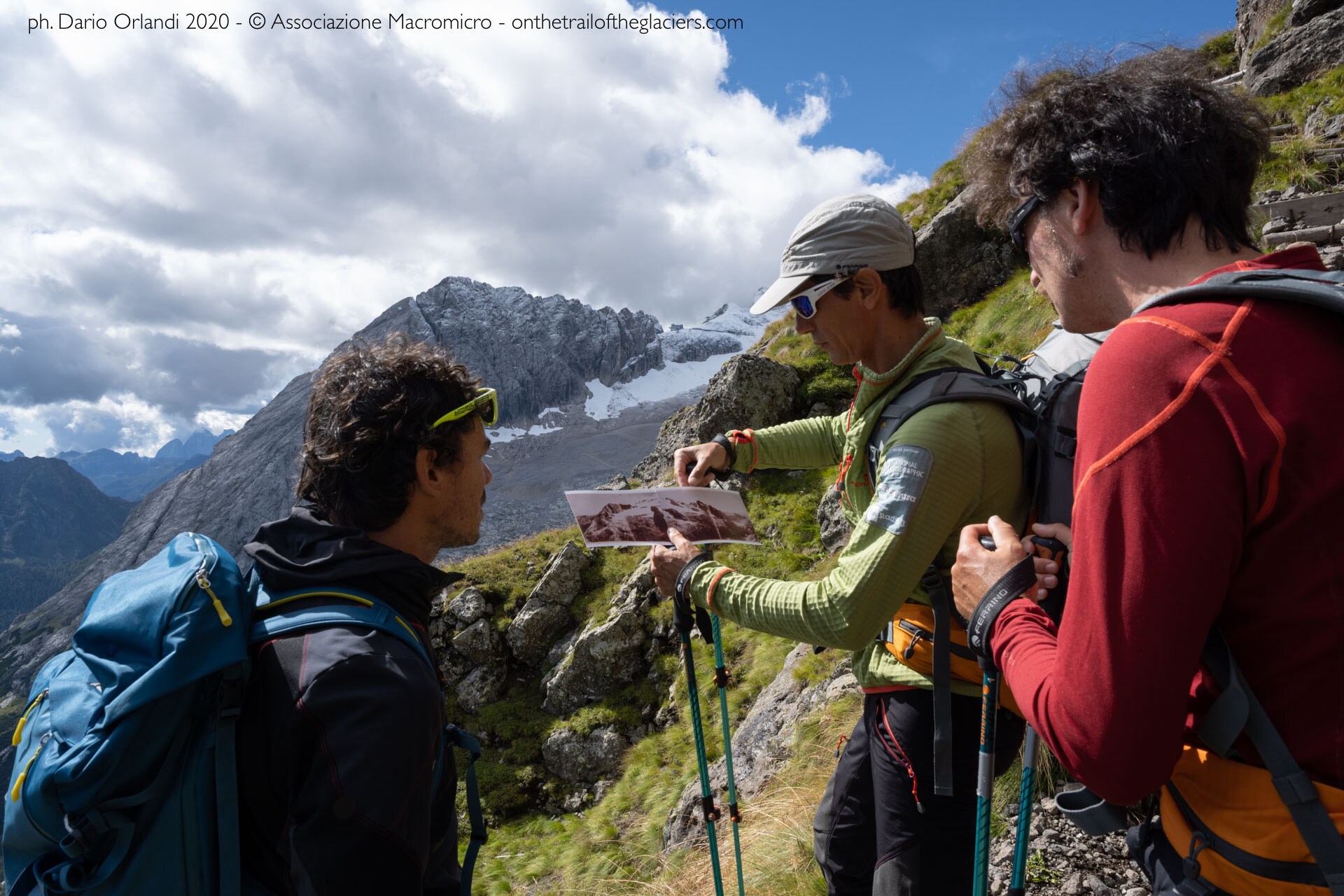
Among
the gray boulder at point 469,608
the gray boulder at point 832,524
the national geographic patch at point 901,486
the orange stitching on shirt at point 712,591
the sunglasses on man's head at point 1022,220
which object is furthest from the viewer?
the gray boulder at point 469,608

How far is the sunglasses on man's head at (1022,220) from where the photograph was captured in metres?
1.99

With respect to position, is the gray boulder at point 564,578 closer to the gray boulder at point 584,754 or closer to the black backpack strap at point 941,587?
the gray boulder at point 584,754

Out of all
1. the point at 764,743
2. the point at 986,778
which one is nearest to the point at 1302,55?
the point at 764,743

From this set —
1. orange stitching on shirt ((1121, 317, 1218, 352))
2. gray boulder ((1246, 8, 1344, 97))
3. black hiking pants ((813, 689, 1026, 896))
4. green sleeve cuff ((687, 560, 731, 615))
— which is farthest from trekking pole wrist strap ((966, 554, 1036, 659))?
gray boulder ((1246, 8, 1344, 97))

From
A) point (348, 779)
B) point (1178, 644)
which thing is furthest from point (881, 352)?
point (348, 779)

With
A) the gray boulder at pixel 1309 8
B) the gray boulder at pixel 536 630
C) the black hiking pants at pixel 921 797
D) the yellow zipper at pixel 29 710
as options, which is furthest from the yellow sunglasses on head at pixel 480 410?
the gray boulder at pixel 1309 8

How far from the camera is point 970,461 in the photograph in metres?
2.35

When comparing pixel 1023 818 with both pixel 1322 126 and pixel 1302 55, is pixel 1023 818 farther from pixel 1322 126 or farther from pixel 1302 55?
pixel 1302 55

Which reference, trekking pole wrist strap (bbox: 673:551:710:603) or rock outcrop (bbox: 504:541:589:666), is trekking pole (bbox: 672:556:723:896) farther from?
rock outcrop (bbox: 504:541:589:666)

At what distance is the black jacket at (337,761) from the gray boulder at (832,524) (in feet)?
32.6

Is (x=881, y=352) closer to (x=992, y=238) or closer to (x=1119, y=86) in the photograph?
(x=1119, y=86)

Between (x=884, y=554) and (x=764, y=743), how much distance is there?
6581 mm

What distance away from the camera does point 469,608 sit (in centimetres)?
1577

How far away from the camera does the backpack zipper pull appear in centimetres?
202
